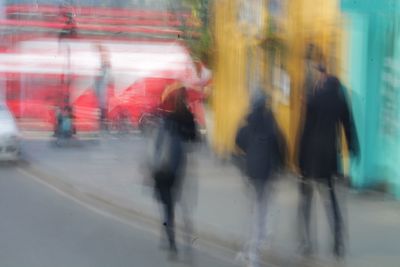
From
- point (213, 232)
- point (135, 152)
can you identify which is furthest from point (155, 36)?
point (213, 232)

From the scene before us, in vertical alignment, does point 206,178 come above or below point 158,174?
below

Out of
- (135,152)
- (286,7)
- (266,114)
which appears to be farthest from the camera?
(135,152)

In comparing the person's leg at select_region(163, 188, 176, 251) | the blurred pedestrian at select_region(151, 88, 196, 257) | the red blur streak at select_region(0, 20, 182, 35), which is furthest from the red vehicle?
the blurred pedestrian at select_region(151, 88, 196, 257)

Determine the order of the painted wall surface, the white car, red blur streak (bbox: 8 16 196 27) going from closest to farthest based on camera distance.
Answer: the painted wall surface, the white car, red blur streak (bbox: 8 16 196 27)

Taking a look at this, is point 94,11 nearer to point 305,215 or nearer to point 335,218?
point 305,215

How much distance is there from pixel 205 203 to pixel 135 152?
9172mm

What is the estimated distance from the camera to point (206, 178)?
14.9 metres

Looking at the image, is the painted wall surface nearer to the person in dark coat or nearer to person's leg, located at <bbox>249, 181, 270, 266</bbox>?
the person in dark coat

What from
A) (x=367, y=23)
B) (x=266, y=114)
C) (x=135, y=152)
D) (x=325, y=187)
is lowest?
(x=135, y=152)

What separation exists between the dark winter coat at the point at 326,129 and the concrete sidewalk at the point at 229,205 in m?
0.81

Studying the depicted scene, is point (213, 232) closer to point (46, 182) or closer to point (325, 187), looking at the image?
point (325, 187)

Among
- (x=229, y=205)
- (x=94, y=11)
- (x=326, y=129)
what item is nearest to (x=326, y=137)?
(x=326, y=129)

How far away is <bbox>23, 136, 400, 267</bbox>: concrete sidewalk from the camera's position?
8.69 m

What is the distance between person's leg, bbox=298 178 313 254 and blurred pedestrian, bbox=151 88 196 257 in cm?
125
